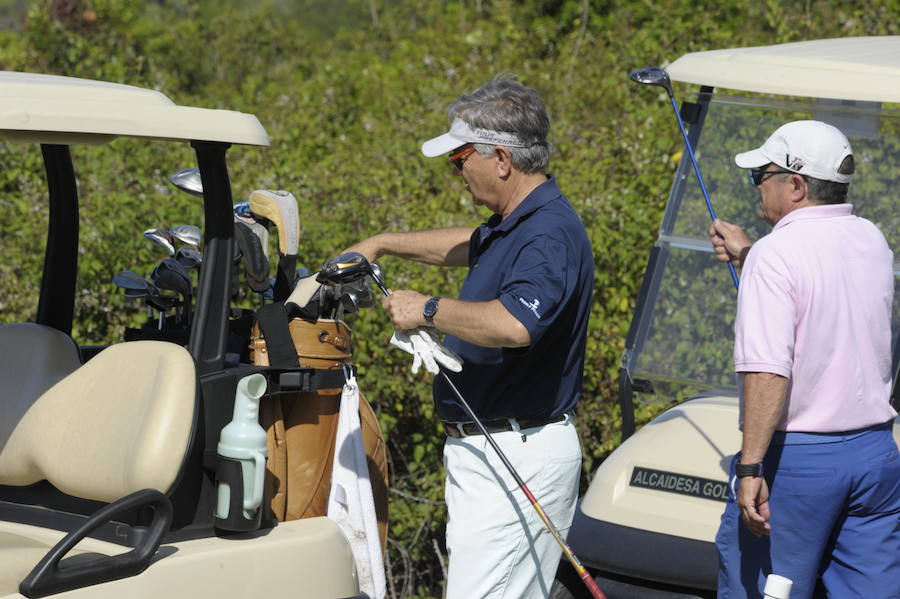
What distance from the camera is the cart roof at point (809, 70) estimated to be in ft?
10.7

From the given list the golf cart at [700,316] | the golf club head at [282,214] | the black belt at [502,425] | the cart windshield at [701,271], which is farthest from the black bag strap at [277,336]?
the cart windshield at [701,271]

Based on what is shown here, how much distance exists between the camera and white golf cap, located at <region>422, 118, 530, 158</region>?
2861mm

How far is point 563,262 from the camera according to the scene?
9.05 ft

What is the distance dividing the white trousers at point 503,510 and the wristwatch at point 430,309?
0.36m

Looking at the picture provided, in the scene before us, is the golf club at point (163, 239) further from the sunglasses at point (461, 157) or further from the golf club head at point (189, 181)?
the sunglasses at point (461, 157)

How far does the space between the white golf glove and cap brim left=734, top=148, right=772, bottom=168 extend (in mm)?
843

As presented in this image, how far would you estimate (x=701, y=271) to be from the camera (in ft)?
13.0

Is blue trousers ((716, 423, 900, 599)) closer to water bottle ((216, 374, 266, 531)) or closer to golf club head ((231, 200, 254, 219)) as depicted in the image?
water bottle ((216, 374, 266, 531))

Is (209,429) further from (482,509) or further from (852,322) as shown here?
(852,322)

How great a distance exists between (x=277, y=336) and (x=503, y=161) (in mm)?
711

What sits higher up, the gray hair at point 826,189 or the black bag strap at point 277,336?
the gray hair at point 826,189

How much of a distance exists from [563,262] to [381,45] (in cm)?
1060

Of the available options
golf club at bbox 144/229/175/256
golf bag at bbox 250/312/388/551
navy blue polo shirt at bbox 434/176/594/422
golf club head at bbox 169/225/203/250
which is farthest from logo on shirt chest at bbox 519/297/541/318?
golf club at bbox 144/229/175/256

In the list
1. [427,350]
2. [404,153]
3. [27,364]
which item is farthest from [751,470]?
[404,153]
